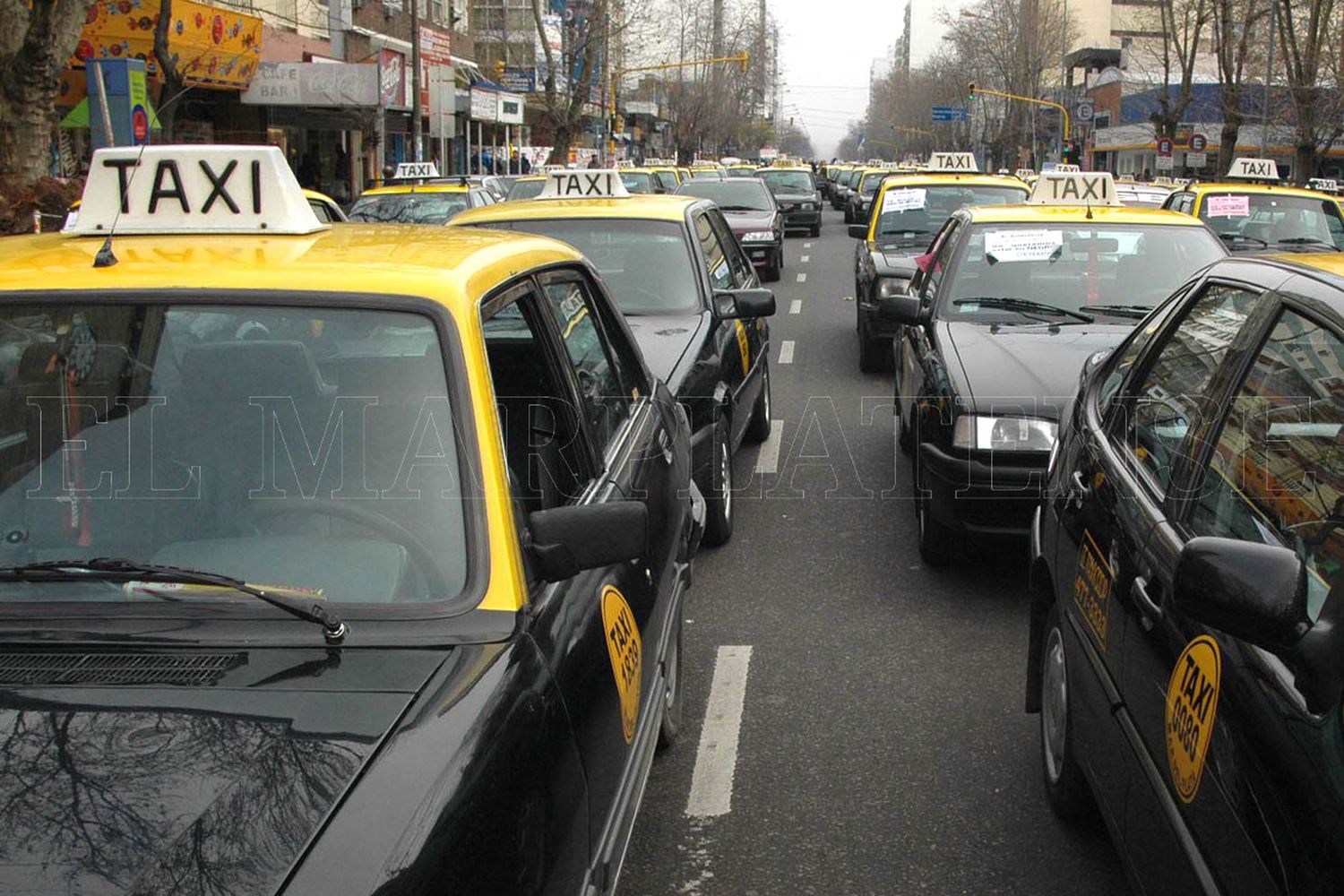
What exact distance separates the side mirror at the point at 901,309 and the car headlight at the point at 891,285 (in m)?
4.70

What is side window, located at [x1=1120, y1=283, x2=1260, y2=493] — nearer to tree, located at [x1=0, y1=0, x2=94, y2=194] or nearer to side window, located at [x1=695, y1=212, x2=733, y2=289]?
side window, located at [x1=695, y1=212, x2=733, y2=289]

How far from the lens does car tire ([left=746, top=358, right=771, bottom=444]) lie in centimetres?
937

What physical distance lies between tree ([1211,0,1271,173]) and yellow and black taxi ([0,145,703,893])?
1230 inches

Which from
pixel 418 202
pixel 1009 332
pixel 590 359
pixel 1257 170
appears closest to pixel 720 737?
pixel 590 359

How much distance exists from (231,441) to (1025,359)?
174 inches

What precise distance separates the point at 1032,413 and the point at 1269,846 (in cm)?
395

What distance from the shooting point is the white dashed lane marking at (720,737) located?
430 cm

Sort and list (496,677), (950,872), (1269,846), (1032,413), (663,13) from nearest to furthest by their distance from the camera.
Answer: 1. (1269,846)
2. (496,677)
3. (950,872)
4. (1032,413)
5. (663,13)

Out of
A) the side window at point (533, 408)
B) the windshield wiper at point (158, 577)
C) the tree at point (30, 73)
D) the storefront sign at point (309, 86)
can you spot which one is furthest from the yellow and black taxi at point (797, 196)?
the windshield wiper at point (158, 577)

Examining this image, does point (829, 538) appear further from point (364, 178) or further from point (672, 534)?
point (364, 178)

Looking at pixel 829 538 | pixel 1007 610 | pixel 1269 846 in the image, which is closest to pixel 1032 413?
pixel 1007 610

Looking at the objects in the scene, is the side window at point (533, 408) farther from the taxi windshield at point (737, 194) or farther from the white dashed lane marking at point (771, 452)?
the taxi windshield at point (737, 194)

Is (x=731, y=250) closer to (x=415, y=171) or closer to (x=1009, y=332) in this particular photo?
(x=1009, y=332)

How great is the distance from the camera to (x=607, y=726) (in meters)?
2.96
